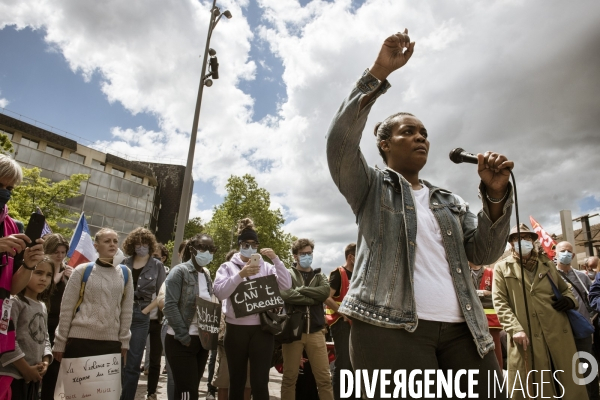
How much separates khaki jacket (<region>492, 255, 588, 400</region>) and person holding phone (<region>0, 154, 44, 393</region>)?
4.68 m

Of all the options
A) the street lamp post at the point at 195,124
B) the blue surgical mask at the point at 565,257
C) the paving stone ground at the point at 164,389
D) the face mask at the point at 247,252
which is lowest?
the paving stone ground at the point at 164,389

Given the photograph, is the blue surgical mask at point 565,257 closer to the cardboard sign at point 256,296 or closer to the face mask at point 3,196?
the cardboard sign at point 256,296

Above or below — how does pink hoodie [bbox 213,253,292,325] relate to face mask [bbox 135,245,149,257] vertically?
below

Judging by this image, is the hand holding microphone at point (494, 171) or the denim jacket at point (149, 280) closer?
the hand holding microphone at point (494, 171)

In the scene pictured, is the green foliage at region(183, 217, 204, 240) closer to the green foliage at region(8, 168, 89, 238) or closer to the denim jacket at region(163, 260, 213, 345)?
the green foliage at region(8, 168, 89, 238)

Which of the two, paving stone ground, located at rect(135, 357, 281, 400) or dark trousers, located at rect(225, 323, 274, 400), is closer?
dark trousers, located at rect(225, 323, 274, 400)

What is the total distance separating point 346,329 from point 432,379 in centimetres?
385

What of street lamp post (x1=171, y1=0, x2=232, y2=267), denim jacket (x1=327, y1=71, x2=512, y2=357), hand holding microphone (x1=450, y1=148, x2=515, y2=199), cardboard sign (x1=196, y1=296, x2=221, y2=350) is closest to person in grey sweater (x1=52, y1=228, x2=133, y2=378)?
cardboard sign (x1=196, y1=296, x2=221, y2=350)

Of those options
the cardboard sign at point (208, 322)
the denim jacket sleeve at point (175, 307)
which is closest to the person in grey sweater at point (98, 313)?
the denim jacket sleeve at point (175, 307)

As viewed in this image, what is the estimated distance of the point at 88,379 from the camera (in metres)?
3.89

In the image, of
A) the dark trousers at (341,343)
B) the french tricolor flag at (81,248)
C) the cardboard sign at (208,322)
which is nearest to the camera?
the cardboard sign at (208,322)

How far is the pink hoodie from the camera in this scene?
4.67m

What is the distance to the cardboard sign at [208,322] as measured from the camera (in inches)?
185

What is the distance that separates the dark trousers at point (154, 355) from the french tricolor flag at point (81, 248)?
73.8 inches
